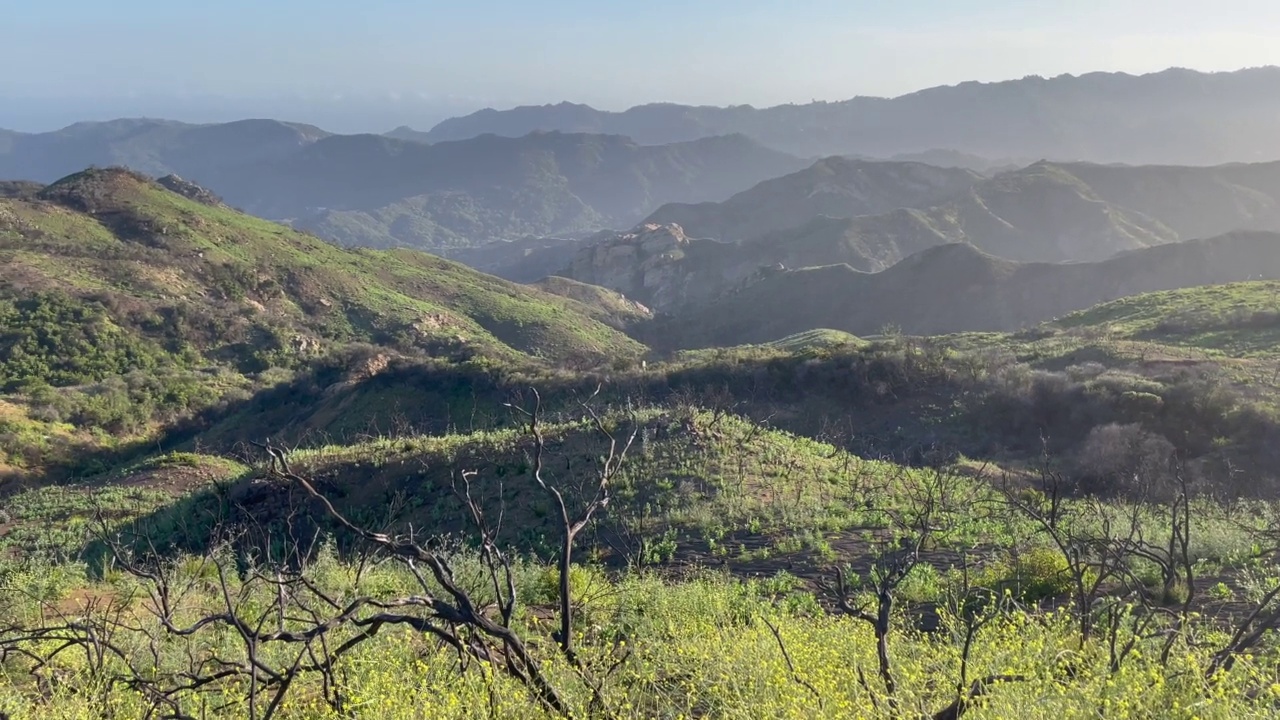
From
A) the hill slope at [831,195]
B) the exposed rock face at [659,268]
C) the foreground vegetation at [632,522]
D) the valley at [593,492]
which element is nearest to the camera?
the foreground vegetation at [632,522]

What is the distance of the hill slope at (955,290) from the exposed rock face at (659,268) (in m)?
19.0

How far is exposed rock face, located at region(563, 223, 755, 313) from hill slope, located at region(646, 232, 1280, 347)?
19.0 m

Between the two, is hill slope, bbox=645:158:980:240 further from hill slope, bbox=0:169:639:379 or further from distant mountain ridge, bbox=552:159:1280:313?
hill slope, bbox=0:169:639:379

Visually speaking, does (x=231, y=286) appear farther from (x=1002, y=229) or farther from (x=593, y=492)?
(x=1002, y=229)

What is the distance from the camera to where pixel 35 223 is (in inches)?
1715

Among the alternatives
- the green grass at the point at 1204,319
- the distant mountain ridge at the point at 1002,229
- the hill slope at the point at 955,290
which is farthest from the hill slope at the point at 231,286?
the distant mountain ridge at the point at 1002,229

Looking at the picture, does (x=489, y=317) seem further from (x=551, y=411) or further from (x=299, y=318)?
(x=551, y=411)

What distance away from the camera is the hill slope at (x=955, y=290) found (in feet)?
191

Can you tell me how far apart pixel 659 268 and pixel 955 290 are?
140 ft

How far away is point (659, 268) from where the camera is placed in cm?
9856

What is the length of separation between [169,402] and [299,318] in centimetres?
1412

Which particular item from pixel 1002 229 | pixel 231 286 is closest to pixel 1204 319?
pixel 231 286

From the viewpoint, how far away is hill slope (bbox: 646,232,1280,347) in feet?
191

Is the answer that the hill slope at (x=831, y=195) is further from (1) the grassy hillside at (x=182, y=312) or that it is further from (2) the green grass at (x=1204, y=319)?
(2) the green grass at (x=1204, y=319)
